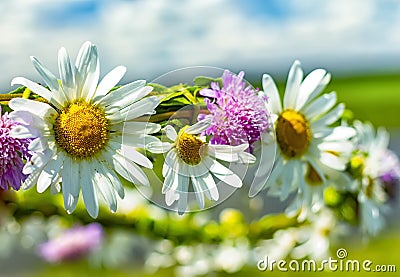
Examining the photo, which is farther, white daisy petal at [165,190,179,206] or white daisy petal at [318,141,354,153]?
white daisy petal at [318,141,354,153]

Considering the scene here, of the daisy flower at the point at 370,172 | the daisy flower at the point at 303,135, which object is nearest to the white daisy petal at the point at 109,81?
the daisy flower at the point at 303,135

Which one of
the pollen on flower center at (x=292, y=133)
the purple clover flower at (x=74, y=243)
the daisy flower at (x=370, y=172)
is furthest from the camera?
the purple clover flower at (x=74, y=243)

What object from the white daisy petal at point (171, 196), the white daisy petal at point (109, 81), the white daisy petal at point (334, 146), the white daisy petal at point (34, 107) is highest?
the white daisy petal at point (109, 81)

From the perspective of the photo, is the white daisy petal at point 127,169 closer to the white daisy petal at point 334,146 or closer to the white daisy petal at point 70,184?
the white daisy petal at point 70,184

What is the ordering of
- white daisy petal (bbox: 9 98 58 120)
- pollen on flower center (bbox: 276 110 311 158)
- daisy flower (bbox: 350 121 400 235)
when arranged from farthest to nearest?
1. daisy flower (bbox: 350 121 400 235)
2. pollen on flower center (bbox: 276 110 311 158)
3. white daisy petal (bbox: 9 98 58 120)

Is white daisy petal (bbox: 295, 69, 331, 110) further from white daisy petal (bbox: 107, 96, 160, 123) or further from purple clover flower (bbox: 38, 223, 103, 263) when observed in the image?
purple clover flower (bbox: 38, 223, 103, 263)

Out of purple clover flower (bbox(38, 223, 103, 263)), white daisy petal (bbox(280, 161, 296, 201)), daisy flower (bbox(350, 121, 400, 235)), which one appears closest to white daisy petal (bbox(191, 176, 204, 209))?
white daisy petal (bbox(280, 161, 296, 201))
